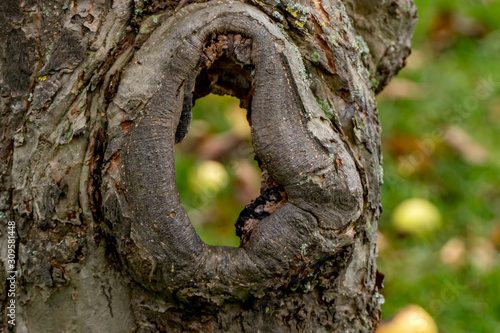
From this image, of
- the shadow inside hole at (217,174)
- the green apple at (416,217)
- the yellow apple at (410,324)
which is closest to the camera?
the yellow apple at (410,324)

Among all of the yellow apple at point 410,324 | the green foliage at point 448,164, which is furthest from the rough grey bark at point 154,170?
the green foliage at point 448,164

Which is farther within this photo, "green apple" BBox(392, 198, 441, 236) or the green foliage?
"green apple" BBox(392, 198, 441, 236)

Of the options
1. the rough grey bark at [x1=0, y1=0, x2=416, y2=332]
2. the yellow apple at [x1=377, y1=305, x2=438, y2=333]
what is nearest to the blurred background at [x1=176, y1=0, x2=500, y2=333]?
the yellow apple at [x1=377, y1=305, x2=438, y2=333]

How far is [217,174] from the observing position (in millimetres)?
2963

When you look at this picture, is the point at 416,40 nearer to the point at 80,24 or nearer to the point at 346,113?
the point at 346,113

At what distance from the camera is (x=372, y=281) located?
1477 millimetres

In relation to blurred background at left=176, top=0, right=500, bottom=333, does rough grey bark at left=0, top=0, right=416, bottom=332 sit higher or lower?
lower

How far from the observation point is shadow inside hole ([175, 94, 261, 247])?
2840 mm

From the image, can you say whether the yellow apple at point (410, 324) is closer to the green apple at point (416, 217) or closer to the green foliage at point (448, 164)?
the green foliage at point (448, 164)

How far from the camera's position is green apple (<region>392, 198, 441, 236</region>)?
8.72 feet

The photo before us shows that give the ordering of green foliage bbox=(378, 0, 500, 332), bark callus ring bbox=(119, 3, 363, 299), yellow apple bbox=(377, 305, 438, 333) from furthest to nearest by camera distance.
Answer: green foliage bbox=(378, 0, 500, 332) → yellow apple bbox=(377, 305, 438, 333) → bark callus ring bbox=(119, 3, 363, 299)

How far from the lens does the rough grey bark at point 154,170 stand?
123 cm

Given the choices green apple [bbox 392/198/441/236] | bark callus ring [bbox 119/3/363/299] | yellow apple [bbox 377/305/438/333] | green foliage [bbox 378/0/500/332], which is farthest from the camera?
green apple [bbox 392/198/441/236]

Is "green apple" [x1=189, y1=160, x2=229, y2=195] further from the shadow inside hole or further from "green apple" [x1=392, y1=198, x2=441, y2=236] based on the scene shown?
"green apple" [x1=392, y1=198, x2=441, y2=236]
